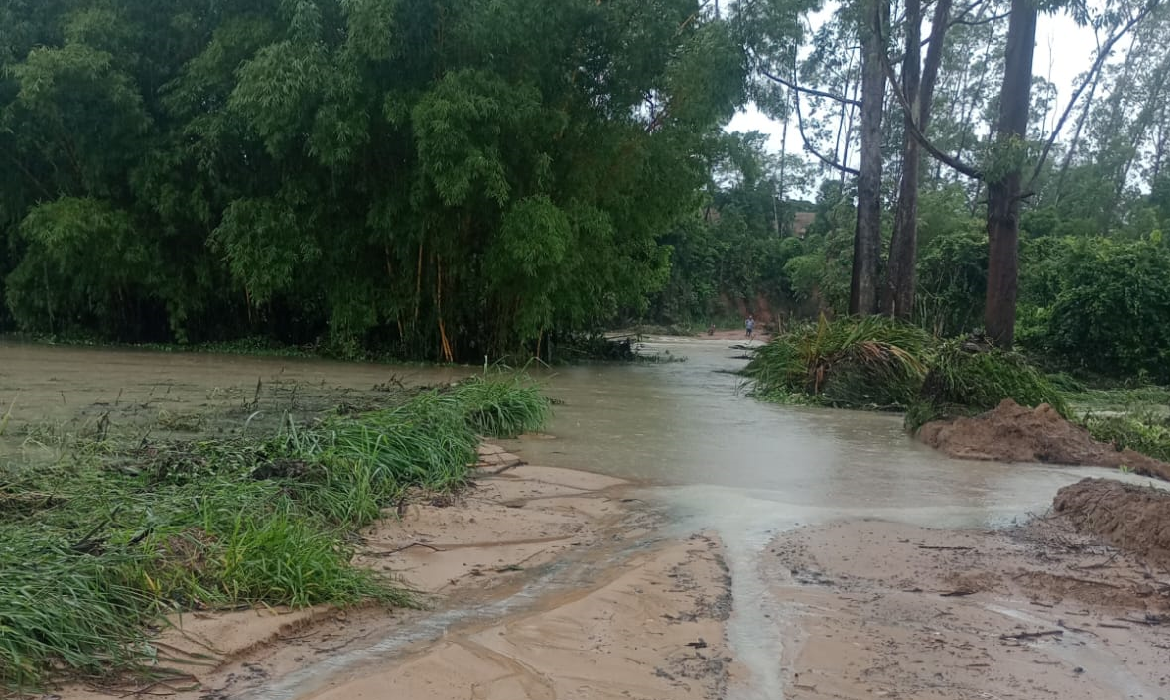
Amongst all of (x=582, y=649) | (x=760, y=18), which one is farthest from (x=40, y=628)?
(x=760, y=18)

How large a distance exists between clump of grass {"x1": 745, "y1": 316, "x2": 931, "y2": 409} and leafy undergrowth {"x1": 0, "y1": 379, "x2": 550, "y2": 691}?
311 inches

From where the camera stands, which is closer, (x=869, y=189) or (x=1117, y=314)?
(x=869, y=189)

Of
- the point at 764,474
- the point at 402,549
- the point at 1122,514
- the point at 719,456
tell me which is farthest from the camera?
the point at 719,456

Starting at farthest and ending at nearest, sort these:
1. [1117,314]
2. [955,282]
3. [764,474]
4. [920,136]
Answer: [955,282], [1117,314], [920,136], [764,474]

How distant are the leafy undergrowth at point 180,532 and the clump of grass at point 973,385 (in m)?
6.11

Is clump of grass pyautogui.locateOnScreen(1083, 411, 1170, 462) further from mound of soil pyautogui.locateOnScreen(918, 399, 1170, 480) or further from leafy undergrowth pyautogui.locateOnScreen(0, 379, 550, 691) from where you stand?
leafy undergrowth pyautogui.locateOnScreen(0, 379, 550, 691)

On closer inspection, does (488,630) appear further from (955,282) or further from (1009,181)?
(955,282)

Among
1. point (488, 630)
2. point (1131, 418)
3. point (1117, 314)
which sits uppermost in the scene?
point (1117, 314)

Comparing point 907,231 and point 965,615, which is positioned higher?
point 907,231

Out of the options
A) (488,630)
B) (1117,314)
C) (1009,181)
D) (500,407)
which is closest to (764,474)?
(500,407)

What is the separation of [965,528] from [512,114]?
398 inches

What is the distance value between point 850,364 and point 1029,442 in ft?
15.1

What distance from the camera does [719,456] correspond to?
8.21 m

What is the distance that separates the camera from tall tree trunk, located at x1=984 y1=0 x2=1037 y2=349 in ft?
41.4
